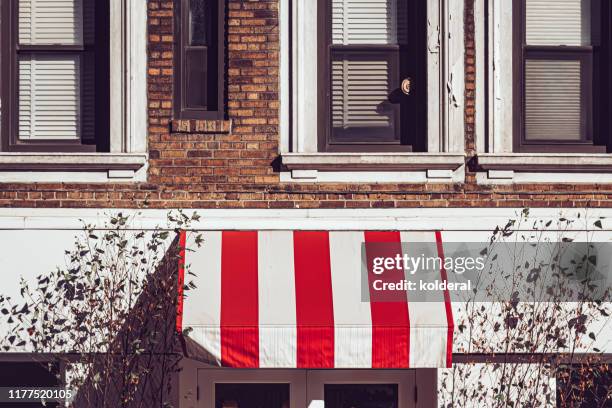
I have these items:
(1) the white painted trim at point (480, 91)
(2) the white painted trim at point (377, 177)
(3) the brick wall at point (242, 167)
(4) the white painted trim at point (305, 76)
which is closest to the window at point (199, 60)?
(3) the brick wall at point (242, 167)

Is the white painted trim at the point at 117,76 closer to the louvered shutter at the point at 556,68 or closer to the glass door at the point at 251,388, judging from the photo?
the glass door at the point at 251,388

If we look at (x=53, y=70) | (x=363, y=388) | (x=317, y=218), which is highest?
(x=53, y=70)

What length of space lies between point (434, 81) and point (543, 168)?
4.18 ft

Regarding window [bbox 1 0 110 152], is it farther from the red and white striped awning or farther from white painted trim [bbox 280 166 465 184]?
white painted trim [bbox 280 166 465 184]

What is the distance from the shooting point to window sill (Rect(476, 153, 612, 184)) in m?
9.59

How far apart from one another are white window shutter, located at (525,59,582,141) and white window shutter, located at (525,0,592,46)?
0.66ft

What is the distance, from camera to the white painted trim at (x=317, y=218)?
954cm

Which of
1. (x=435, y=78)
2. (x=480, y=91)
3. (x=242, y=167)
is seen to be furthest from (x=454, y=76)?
(x=242, y=167)

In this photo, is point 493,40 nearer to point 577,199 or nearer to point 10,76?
point 577,199

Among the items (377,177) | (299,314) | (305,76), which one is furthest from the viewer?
(305,76)

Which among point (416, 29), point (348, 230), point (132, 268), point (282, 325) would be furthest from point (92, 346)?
point (416, 29)

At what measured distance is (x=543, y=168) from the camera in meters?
9.65

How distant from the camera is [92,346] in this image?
30.7ft

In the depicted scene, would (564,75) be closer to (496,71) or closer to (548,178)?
(496,71)
